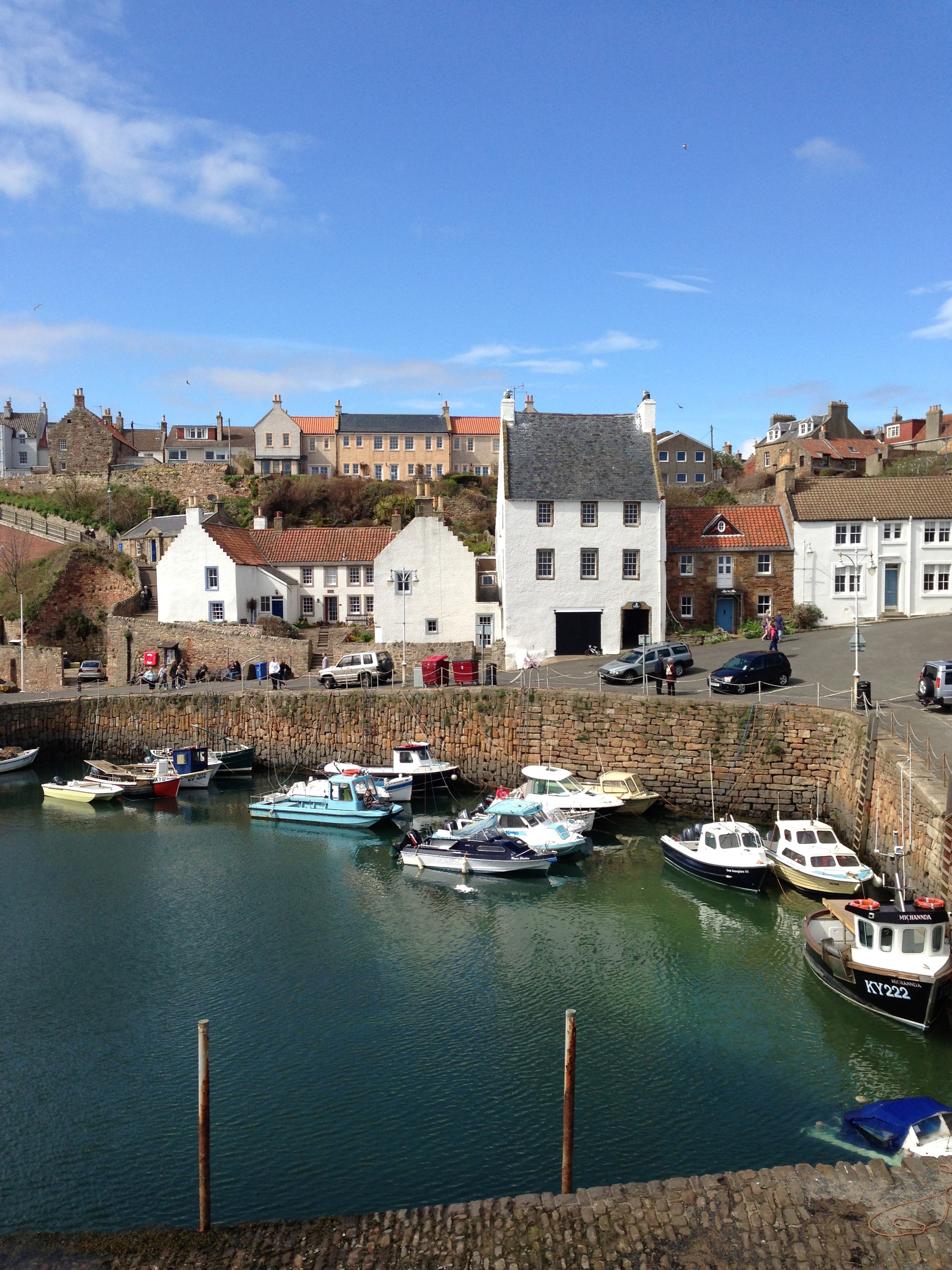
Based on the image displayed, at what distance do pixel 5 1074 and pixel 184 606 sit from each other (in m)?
37.6

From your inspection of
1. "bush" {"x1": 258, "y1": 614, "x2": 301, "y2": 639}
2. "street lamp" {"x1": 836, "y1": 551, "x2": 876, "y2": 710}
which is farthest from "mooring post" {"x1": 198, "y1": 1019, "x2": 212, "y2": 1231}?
"bush" {"x1": 258, "y1": 614, "x2": 301, "y2": 639}

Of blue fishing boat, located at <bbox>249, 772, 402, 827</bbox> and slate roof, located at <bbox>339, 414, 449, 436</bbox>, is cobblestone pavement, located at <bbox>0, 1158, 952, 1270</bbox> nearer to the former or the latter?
blue fishing boat, located at <bbox>249, 772, 402, 827</bbox>

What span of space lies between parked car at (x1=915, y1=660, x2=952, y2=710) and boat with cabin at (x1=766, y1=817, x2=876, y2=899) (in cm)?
732

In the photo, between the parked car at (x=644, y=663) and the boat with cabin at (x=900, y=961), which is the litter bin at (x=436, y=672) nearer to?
the parked car at (x=644, y=663)

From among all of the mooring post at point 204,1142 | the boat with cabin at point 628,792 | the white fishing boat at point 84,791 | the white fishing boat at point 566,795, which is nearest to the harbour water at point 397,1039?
the mooring post at point 204,1142

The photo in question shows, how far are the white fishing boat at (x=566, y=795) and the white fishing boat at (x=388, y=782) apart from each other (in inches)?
160

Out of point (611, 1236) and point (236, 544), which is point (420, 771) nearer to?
point (236, 544)

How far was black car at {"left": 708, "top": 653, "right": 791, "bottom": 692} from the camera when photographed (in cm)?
3466

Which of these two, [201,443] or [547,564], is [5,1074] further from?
[201,443]

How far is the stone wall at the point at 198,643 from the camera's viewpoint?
4725 centimetres

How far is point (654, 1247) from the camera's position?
33.1 ft

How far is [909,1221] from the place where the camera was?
10.4m

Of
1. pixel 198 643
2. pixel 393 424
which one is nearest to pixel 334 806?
pixel 198 643

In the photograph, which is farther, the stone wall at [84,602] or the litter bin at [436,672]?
the stone wall at [84,602]
